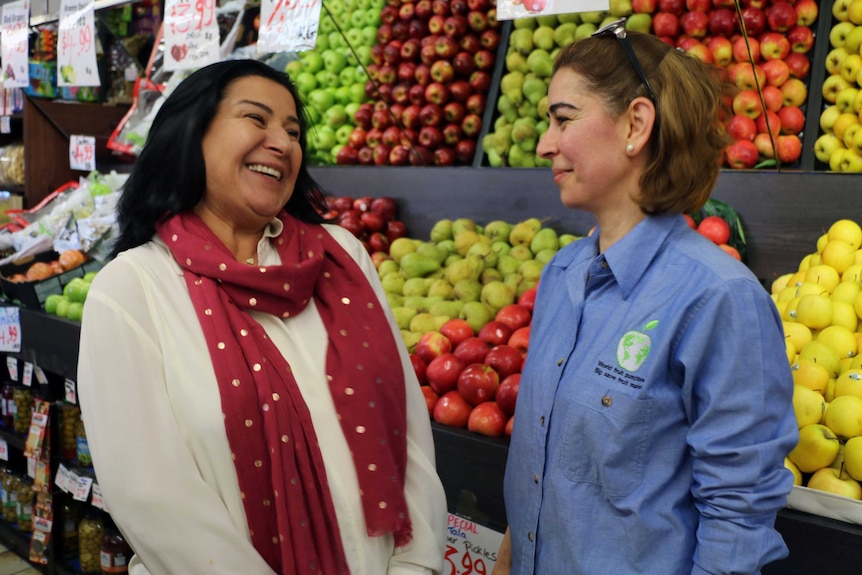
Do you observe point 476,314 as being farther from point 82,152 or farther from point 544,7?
point 82,152

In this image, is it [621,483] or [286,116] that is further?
→ [286,116]

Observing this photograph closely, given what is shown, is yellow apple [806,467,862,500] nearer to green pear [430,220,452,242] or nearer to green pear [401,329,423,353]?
green pear [401,329,423,353]

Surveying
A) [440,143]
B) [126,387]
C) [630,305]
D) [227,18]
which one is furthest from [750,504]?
[227,18]

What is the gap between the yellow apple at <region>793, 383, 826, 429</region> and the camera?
5.88 ft

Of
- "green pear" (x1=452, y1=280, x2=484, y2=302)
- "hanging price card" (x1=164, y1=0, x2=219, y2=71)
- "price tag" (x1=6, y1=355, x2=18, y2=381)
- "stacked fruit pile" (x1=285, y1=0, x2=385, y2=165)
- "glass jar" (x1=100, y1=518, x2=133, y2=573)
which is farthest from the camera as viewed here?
"stacked fruit pile" (x1=285, y1=0, x2=385, y2=165)

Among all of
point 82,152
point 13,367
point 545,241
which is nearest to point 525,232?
point 545,241

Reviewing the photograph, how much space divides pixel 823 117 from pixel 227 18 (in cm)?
326

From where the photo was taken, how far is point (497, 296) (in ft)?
9.53

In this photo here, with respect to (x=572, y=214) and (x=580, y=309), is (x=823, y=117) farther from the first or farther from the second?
(x=580, y=309)

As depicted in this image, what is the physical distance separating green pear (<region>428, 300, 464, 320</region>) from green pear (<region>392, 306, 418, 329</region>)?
0.25ft

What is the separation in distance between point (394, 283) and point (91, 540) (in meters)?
2.01

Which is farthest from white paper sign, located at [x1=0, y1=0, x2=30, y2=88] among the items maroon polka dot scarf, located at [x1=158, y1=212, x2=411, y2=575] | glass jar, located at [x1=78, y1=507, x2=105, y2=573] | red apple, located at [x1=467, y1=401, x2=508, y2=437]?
Result: red apple, located at [x1=467, y1=401, x2=508, y2=437]

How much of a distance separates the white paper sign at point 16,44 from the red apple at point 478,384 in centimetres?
361

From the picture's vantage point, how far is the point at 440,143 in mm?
3957
